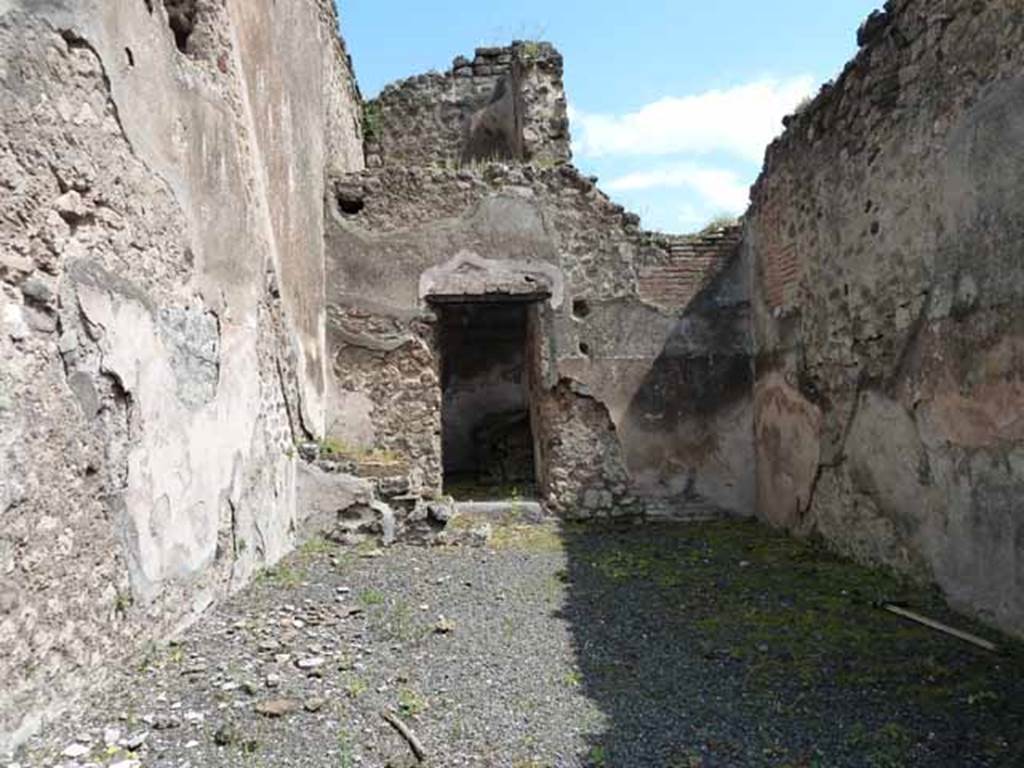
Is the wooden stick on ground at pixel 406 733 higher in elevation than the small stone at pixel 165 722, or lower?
lower

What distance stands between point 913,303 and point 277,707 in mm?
3552

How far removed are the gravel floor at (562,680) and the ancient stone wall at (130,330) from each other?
0.30 meters

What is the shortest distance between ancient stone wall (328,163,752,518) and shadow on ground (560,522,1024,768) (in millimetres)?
1834

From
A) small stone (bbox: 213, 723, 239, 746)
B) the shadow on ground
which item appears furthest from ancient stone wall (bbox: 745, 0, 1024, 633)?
small stone (bbox: 213, 723, 239, 746)

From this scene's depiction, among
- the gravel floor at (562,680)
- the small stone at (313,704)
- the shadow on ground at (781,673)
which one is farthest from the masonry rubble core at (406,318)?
the small stone at (313,704)

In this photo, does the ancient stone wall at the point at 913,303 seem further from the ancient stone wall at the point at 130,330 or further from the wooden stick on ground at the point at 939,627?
the ancient stone wall at the point at 130,330

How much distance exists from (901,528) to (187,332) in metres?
3.74

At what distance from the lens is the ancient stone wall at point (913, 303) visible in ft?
11.6

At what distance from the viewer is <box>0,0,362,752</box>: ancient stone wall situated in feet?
8.17

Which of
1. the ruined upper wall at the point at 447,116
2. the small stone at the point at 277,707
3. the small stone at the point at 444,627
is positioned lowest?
the small stone at the point at 444,627

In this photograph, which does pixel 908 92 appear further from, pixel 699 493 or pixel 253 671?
pixel 253 671

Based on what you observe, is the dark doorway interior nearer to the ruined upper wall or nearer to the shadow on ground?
the ruined upper wall

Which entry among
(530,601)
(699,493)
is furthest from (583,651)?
(699,493)

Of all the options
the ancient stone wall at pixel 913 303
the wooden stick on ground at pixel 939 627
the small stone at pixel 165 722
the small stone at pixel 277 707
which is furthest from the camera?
the ancient stone wall at pixel 913 303
